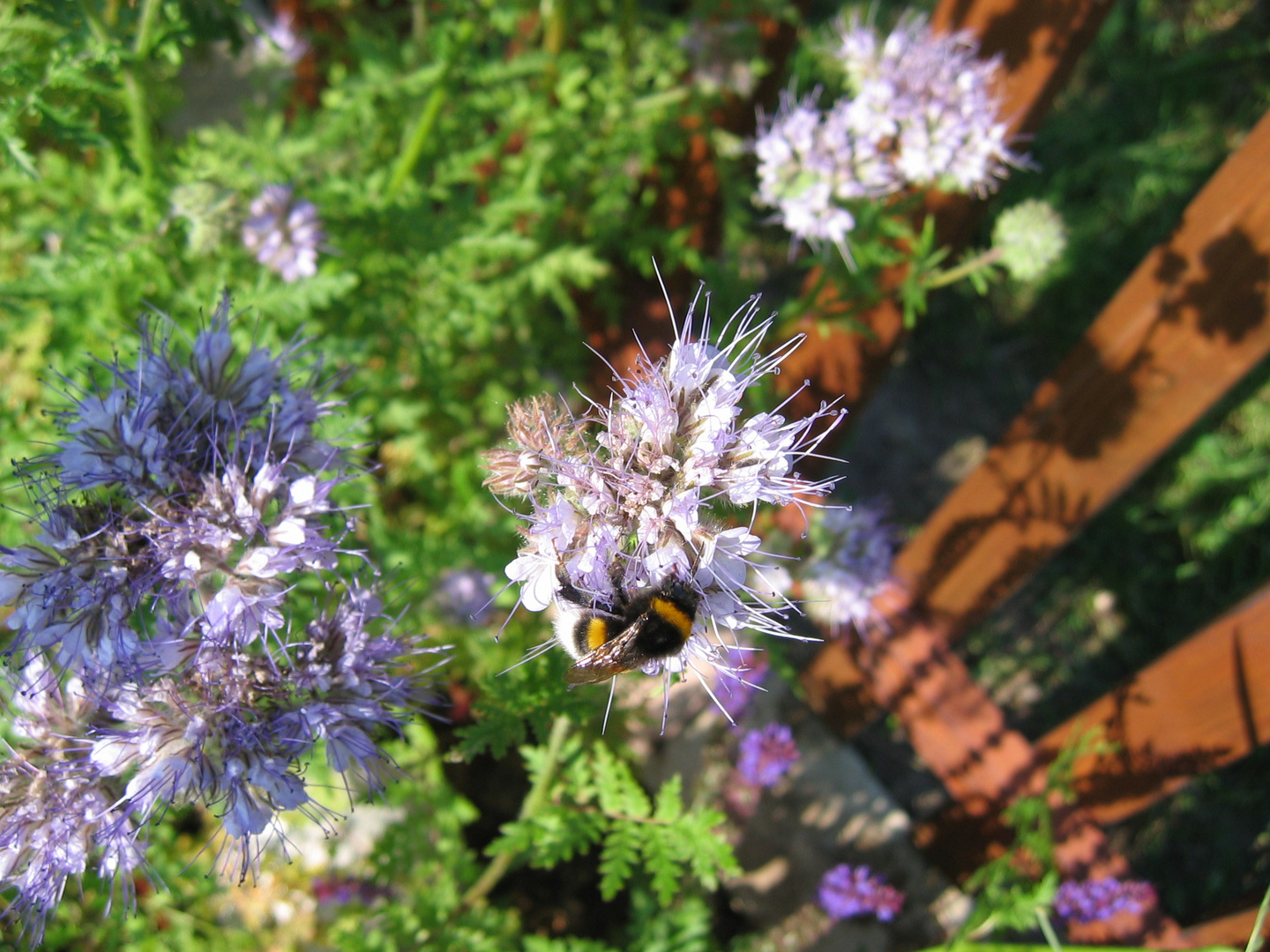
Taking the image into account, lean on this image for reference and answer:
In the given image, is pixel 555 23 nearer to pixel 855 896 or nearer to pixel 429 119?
pixel 429 119

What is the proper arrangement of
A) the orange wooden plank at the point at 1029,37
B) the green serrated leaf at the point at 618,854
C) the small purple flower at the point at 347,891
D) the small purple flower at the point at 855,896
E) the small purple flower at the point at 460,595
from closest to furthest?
the green serrated leaf at the point at 618,854, the orange wooden plank at the point at 1029,37, the small purple flower at the point at 855,896, the small purple flower at the point at 347,891, the small purple flower at the point at 460,595

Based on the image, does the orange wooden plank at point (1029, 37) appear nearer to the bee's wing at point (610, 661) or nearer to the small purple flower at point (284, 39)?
the bee's wing at point (610, 661)

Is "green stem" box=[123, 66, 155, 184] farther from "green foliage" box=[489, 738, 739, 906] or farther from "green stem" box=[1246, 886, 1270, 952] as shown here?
"green stem" box=[1246, 886, 1270, 952]

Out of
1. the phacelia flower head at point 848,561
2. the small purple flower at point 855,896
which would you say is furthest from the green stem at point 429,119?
the small purple flower at point 855,896

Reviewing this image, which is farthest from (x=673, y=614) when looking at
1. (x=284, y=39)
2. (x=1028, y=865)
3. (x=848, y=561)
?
(x=284, y=39)

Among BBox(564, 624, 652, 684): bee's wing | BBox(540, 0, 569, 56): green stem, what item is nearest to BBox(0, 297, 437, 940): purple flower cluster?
BBox(564, 624, 652, 684): bee's wing

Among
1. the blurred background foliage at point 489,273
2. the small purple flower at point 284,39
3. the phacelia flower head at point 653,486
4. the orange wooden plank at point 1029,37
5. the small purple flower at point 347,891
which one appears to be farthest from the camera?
the small purple flower at point 284,39

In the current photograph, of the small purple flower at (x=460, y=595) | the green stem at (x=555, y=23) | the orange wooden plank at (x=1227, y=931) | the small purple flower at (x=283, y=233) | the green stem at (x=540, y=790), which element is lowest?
the orange wooden plank at (x=1227, y=931)
